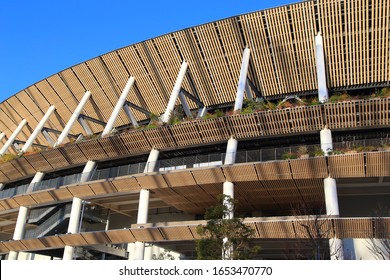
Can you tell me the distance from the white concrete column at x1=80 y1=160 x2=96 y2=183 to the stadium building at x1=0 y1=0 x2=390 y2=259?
0.09 meters

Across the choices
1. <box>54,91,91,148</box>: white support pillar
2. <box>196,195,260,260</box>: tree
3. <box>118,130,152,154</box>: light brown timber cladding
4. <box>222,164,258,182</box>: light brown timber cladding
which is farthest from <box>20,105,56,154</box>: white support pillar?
<box>196,195,260,260</box>: tree

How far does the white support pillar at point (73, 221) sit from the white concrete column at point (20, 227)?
218 inches

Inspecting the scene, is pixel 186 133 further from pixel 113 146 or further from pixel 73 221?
pixel 73 221

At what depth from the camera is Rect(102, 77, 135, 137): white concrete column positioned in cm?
2980

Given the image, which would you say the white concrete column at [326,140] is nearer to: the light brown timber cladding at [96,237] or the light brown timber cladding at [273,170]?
the light brown timber cladding at [273,170]

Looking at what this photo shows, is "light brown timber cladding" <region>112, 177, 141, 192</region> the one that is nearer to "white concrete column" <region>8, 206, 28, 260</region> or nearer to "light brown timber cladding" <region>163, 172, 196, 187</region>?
"light brown timber cladding" <region>163, 172, 196, 187</region>

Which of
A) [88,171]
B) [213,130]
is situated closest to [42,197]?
[88,171]

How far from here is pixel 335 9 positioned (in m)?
26.6

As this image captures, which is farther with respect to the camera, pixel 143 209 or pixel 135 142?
pixel 135 142

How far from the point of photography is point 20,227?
31.5m

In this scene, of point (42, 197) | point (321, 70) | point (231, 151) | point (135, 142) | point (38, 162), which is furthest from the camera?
Answer: point (38, 162)

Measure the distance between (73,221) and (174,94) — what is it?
11.6 metres
